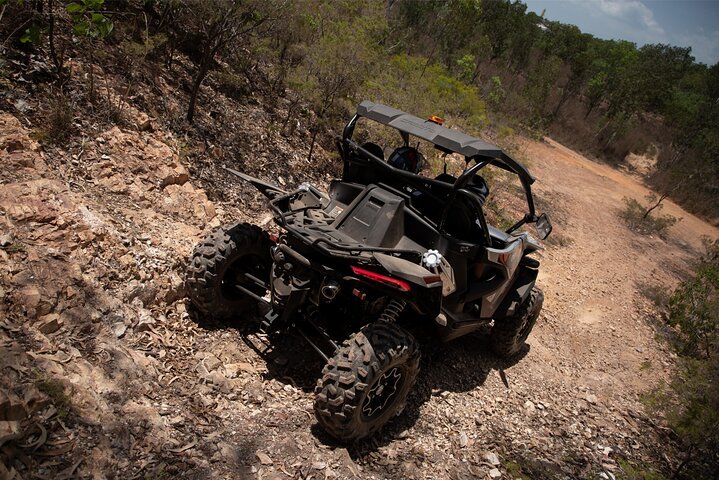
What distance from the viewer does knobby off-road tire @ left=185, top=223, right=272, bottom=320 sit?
3.81 meters

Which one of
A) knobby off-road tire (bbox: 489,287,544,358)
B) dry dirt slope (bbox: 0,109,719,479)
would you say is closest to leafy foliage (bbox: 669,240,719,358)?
dry dirt slope (bbox: 0,109,719,479)

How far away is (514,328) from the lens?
16.7 ft

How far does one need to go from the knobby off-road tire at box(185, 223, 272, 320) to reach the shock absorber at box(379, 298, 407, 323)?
4.06 feet

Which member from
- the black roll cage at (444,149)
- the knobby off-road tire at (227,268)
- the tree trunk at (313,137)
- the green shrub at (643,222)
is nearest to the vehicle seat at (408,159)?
the black roll cage at (444,149)

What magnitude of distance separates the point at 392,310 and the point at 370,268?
49 centimetres

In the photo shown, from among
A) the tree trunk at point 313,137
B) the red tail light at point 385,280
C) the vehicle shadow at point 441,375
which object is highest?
the red tail light at point 385,280

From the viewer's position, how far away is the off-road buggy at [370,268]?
3238mm

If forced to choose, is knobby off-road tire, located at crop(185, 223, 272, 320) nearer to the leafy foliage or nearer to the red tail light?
the red tail light

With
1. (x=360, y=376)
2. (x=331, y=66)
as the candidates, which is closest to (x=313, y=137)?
(x=331, y=66)

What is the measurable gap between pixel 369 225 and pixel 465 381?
7.13 ft

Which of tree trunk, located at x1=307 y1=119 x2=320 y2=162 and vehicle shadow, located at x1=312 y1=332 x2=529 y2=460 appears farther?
tree trunk, located at x1=307 y1=119 x2=320 y2=162

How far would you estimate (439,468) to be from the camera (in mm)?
3576

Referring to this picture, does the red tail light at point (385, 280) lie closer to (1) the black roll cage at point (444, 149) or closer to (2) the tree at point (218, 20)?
(1) the black roll cage at point (444, 149)

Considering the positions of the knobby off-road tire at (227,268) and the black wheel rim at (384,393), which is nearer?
the black wheel rim at (384,393)
